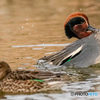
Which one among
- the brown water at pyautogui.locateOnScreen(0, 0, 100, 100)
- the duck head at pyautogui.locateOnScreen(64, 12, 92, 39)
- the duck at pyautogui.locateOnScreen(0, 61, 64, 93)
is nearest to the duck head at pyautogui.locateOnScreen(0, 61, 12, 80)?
the duck at pyautogui.locateOnScreen(0, 61, 64, 93)

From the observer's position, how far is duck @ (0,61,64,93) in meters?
6.69

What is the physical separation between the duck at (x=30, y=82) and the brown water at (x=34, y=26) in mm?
214

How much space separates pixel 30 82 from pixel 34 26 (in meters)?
8.12

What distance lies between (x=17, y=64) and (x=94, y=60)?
192 cm

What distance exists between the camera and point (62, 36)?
39.8 feet

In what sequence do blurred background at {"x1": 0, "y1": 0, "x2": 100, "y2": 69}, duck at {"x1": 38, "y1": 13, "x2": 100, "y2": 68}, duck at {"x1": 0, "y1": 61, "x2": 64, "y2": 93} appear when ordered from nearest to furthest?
1. duck at {"x1": 0, "y1": 61, "x2": 64, "y2": 93}
2. duck at {"x1": 38, "y1": 13, "x2": 100, "y2": 68}
3. blurred background at {"x1": 0, "y1": 0, "x2": 100, "y2": 69}

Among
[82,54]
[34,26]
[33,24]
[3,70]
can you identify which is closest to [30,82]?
[3,70]

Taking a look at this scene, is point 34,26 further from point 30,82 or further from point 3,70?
point 30,82

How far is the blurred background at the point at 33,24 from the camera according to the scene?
9836mm

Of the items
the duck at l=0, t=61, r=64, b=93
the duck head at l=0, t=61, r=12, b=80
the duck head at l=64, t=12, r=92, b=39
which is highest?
the duck head at l=64, t=12, r=92, b=39

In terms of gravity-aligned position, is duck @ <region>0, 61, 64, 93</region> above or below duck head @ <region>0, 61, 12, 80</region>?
below

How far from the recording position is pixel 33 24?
49.9ft

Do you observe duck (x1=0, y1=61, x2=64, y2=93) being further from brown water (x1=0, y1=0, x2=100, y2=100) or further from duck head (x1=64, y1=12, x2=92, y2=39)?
duck head (x1=64, y1=12, x2=92, y2=39)

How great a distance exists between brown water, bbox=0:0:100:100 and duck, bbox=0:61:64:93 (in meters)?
0.21
